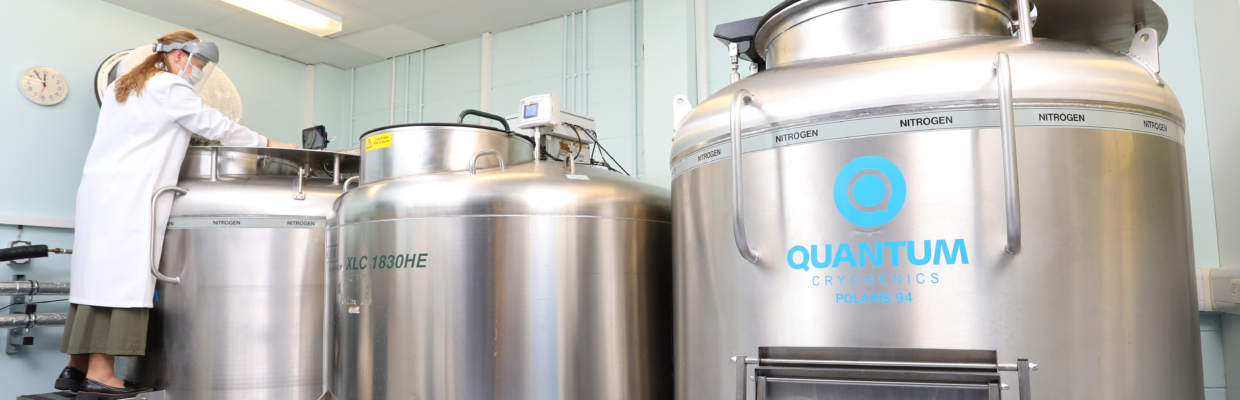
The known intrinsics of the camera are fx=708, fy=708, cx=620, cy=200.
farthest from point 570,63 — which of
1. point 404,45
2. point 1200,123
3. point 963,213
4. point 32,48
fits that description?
point 963,213

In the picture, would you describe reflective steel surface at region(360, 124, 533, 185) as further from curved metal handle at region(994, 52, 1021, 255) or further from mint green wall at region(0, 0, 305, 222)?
mint green wall at region(0, 0, 305, 222)

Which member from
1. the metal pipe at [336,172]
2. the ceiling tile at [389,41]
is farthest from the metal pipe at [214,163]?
the ceiling tile at [389,41]

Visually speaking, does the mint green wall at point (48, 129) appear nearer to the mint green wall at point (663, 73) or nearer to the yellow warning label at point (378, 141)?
the yellow warning label at point (378, 141)

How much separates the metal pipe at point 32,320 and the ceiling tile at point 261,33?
6.53 ft

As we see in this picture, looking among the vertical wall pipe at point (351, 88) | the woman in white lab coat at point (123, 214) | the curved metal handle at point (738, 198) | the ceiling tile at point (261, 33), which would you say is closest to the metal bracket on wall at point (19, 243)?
the woman in white lab coat at point (123, 214)

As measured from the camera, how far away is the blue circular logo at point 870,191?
4.00 feet

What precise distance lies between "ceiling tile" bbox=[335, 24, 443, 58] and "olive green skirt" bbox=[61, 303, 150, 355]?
2506mm

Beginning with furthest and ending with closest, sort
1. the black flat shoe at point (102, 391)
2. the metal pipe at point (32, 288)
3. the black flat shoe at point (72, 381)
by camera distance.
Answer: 1. the metal pipe at point (32, 288)
2. the black flat shoe at point (72, 381)
3. the black flat shoe at point (102, 391)

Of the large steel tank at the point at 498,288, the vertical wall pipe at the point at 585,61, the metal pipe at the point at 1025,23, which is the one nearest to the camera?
the metal pipe at the point at 1025,23

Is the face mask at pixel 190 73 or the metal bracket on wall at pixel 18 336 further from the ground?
the face mask at pixel 190 73

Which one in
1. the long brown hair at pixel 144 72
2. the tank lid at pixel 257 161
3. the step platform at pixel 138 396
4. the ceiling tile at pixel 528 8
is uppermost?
the ceiling tile at pixel 528 8

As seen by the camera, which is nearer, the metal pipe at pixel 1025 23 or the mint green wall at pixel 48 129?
the metal pipe at pixel 1025 23

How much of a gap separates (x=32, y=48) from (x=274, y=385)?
96.2 inches

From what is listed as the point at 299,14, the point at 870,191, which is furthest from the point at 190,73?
the point at 870,191
